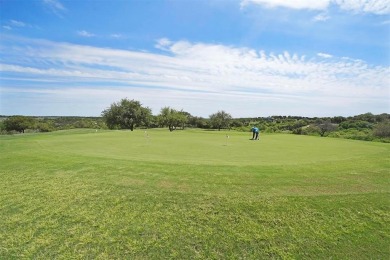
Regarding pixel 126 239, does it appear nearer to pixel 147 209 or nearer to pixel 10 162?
pixel 147 209

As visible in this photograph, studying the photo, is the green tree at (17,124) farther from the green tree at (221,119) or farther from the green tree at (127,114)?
the green tree at (221,119)

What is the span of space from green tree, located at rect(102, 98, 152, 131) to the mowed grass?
6274 centimetres

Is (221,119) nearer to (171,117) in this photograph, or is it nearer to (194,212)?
(171,117)

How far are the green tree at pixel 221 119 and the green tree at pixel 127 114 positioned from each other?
18.3 m

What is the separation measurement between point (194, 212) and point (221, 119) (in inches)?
2639

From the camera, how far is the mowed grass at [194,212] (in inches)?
219

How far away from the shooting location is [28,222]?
630cm

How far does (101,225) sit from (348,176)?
27.6 feet

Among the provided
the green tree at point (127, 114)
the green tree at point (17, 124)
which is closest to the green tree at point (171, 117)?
the green tree at point (127, 114)

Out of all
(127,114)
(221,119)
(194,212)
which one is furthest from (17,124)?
(194,212)

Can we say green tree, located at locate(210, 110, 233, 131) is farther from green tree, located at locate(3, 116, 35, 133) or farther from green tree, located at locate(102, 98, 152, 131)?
green tree, located at locate(3, 116, 35, 133)

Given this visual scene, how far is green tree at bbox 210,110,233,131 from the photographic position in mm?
73125

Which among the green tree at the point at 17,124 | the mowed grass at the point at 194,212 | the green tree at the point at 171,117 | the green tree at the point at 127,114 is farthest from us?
the green tree at the point at 17,124

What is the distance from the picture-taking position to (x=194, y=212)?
6.70 metres
